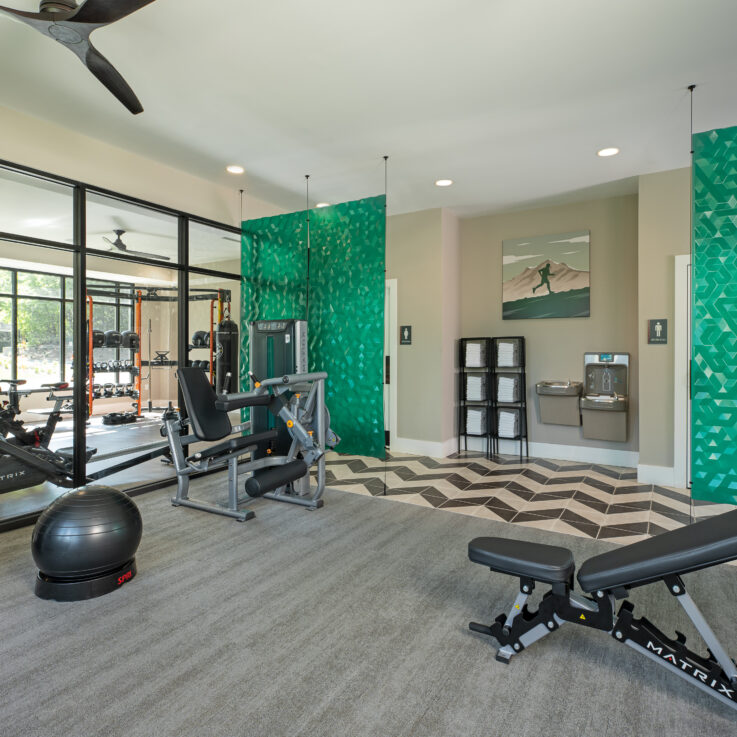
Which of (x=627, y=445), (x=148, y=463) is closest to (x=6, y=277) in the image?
(x=148, y=463)

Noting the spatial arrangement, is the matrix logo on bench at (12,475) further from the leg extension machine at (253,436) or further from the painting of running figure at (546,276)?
the painting of running figure at (546,276)

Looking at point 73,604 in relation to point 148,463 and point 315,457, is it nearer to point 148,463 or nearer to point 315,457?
point 315,457

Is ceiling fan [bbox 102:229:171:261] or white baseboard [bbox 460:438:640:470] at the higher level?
ceiling fan [bbox 102:229:171:261]

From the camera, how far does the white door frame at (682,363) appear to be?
14.5 ft

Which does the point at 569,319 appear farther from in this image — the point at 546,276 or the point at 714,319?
the point at 714,319

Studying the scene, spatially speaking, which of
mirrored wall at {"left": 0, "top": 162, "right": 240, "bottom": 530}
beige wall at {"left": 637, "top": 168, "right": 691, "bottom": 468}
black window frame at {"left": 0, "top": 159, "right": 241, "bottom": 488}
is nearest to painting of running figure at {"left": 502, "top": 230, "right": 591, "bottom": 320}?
beige wall at {"left": 637, "top": 168, "right": 691, "bottom": 468}

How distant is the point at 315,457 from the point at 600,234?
402cm

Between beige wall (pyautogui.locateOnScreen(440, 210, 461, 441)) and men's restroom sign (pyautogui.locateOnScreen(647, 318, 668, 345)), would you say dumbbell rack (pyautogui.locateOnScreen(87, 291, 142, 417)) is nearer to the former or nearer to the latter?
beige wall (pyautogui.locateOnScreen(440, 210, 461, 441))

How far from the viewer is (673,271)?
448cm

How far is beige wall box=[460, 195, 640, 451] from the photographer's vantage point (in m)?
5.25

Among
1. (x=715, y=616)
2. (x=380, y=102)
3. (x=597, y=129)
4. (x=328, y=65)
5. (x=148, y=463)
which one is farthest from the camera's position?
(x=148, y=463)

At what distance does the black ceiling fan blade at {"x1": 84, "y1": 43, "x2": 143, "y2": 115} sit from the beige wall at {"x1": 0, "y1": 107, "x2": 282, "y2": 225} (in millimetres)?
1488

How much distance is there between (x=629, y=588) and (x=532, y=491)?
2.72m

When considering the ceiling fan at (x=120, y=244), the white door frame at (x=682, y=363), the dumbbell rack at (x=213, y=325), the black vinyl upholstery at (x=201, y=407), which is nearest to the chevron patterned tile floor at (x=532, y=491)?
the white door frame at (x=682, y=363)
